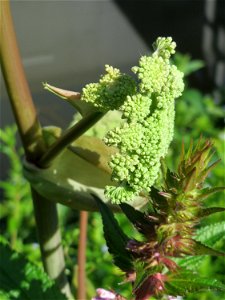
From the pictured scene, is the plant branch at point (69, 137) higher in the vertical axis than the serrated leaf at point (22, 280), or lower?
higher

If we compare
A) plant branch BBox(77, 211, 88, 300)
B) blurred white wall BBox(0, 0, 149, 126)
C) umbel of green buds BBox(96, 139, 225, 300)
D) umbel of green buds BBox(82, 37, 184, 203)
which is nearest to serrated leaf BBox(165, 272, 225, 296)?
umbel of green buds BBox(96, 139, 225, 300)

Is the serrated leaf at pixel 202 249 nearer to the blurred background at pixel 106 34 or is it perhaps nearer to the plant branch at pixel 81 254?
the plant branch at pixel 81 254

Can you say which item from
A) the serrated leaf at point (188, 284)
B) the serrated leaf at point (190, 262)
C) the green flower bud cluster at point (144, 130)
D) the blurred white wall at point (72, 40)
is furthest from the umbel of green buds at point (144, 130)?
the blurred white wall at point (72, 40)

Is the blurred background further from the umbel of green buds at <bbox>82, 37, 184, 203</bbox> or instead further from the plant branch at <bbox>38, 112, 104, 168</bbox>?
the umbel of green buds at <bbox>82, 37, 184, 203</bbox>

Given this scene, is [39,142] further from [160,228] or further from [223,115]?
[223,115]

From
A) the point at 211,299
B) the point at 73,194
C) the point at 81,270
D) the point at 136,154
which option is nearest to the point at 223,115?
the point at 211,299

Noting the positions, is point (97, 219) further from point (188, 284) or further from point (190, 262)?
point (188, 284)
